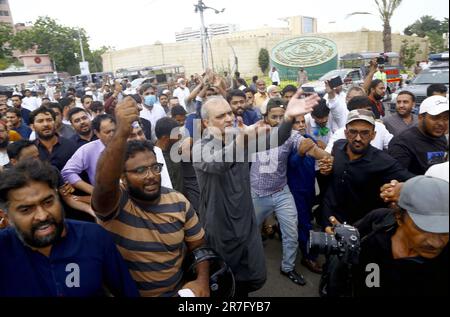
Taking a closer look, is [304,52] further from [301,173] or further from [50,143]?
[50,143]

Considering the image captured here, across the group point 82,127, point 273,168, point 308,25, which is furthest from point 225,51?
point 273,168

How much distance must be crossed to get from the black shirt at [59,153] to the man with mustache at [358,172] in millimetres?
2417

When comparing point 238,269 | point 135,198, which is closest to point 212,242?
point 238,269

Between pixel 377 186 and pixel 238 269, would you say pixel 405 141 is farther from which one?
pixel 238 269

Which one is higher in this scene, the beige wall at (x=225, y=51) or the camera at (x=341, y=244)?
the beige wall at (x=225, y=51)

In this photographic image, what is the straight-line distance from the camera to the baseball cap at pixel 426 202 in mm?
1143

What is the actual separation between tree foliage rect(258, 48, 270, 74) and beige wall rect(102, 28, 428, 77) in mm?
616

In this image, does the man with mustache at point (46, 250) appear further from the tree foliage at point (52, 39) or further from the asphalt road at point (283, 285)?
the tree foliage at point (52, 39)

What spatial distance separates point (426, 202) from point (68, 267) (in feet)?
4.71

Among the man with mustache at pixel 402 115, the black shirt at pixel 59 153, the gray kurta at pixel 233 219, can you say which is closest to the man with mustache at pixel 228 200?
the gray kurta at pixel 233 219

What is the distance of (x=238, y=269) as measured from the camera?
7.87 feet

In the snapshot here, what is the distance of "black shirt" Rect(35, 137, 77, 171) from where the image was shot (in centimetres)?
341

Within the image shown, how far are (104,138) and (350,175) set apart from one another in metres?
2.11
